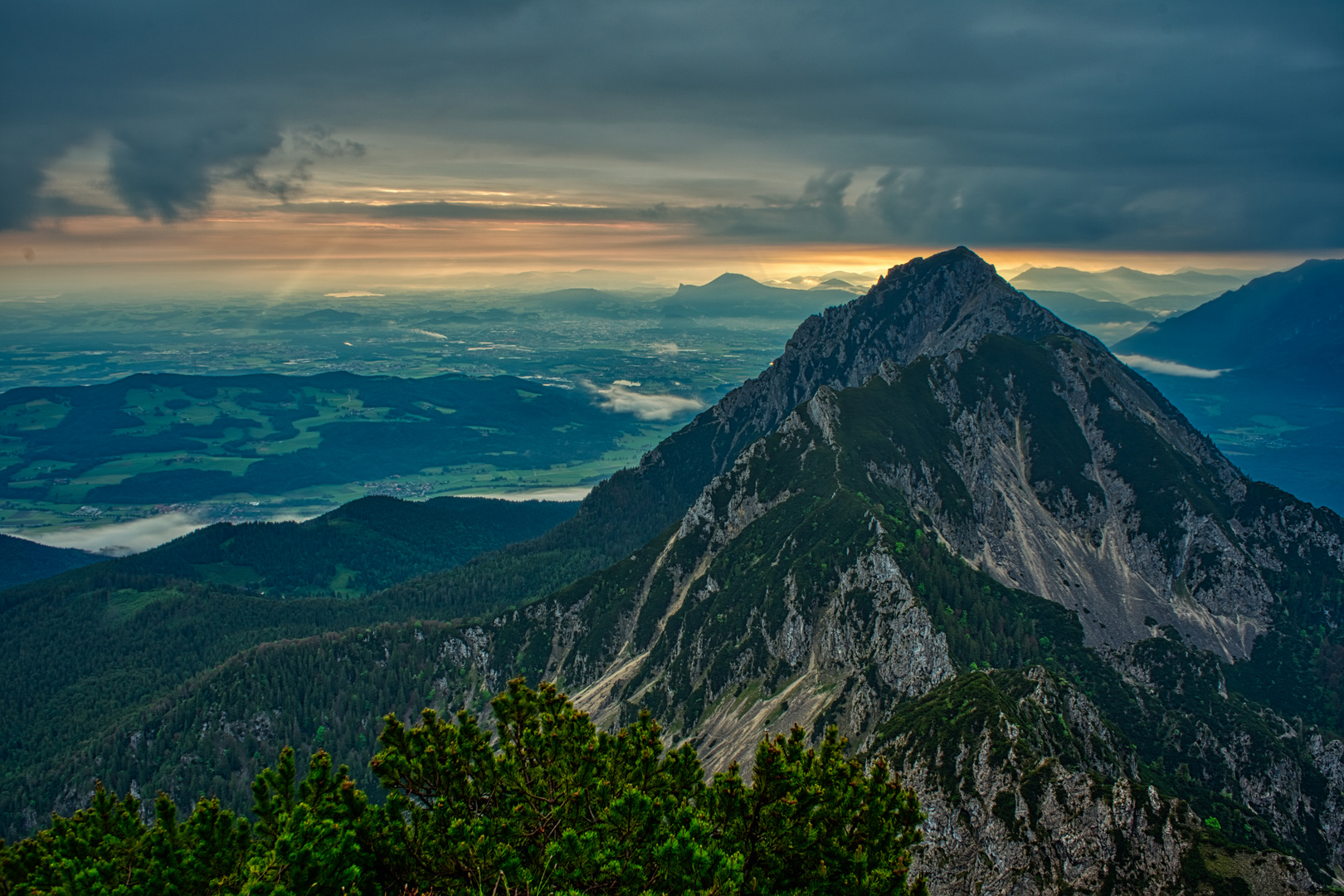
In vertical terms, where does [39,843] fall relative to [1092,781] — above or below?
above

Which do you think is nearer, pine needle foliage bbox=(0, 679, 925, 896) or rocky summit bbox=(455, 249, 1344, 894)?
pine needle foliage bbox=(0, 679, 925, 896)

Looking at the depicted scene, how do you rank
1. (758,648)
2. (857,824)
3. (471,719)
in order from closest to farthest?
(857,824)
(471,719)
(758,648)

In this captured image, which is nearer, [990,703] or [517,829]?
[517,829]

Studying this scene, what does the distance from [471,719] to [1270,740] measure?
143m

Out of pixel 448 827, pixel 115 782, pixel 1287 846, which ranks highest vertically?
pixel 448 827

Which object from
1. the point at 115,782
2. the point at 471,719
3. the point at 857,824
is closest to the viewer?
the point at 857,824

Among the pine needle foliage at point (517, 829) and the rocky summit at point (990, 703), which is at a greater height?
the pine needle foliage at point (517, 829)

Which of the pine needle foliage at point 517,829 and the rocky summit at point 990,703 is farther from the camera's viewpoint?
the rocky summit at point 990,703

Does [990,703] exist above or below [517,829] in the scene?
below

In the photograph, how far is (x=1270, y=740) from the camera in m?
128

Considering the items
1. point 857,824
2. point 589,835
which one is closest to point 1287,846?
point 857,824

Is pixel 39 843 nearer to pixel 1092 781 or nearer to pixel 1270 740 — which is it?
pixel 1092 781

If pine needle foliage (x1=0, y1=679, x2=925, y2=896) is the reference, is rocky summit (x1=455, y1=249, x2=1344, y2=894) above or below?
below

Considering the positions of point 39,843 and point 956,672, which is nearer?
point 39,843
